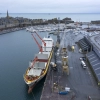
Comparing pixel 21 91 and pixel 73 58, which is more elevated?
pixel 73 58

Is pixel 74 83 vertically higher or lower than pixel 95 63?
lower

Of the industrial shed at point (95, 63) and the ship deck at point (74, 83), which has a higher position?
the industrial shed at point (95, 63)

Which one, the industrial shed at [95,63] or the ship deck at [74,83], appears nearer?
the ship deck at [74,83]

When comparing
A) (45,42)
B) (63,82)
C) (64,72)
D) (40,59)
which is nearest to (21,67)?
(40,59)

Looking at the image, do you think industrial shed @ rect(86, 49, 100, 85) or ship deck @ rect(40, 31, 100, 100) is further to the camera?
industrial shed @ rect(86, 49, 100, 85)

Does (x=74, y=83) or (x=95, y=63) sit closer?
(x=74, y=83)

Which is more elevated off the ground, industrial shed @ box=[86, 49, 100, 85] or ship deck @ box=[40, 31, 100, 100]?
industrial shed @ box=[86, 49, 100, 85]

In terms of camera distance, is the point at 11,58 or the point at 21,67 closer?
the point at 21,67

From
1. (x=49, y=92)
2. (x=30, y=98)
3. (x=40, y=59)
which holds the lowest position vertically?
(x=30, y=98)

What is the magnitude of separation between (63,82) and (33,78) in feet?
9.95

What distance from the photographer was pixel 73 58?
22.3m

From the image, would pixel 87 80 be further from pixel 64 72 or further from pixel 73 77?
pixel 64 72

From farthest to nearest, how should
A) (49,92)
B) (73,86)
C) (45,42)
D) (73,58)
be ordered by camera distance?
1. (45,42)
2. (73,58)
3. (73,86)
4. (49,92)

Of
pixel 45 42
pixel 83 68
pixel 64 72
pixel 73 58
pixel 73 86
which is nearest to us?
pixel 73 86
